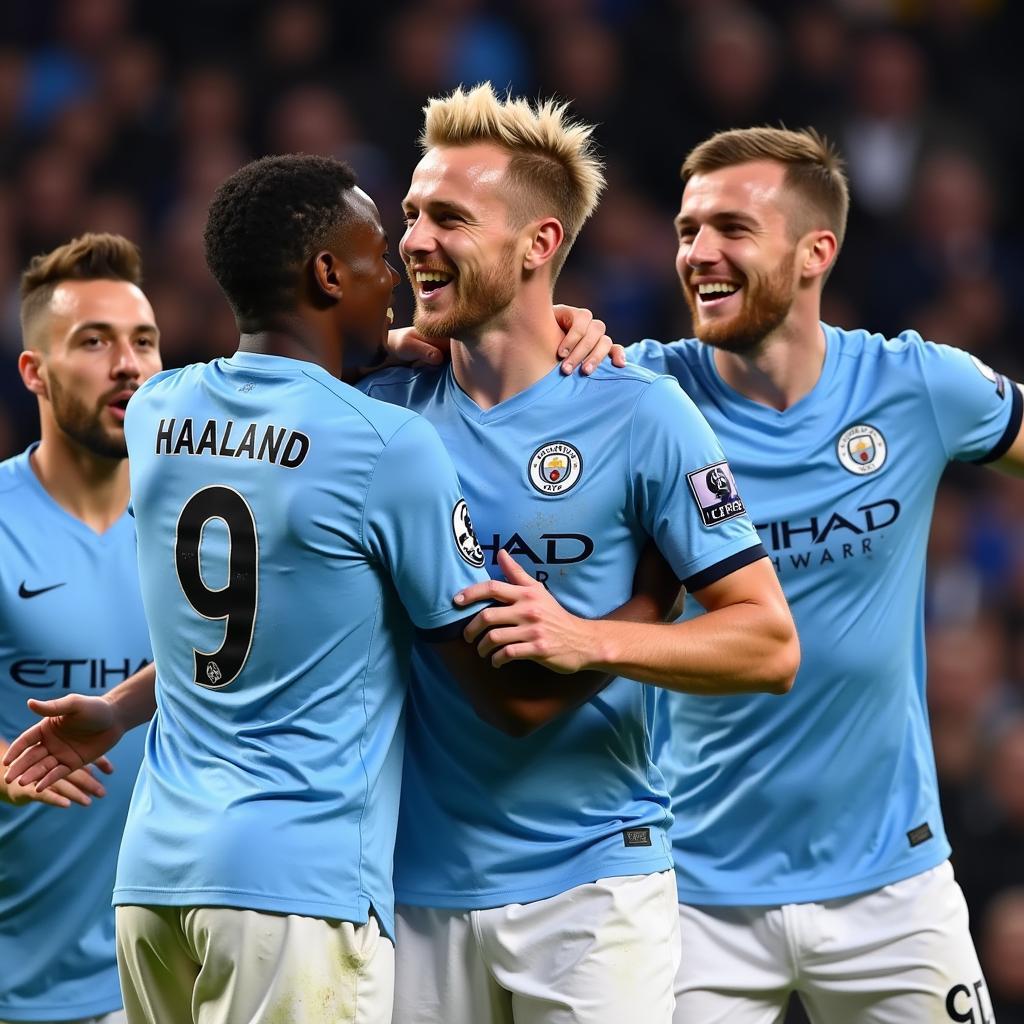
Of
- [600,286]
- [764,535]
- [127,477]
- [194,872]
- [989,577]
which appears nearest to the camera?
[194,872]

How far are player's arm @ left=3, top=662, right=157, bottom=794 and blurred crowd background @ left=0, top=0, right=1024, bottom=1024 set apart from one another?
4965mm

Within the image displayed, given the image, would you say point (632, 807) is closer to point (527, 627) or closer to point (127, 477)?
point (527, 627)

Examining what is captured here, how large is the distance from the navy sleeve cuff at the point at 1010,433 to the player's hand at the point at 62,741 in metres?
2.27

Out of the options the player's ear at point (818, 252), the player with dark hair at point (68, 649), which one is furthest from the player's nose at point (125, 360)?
the player's ear at point (818, 252)

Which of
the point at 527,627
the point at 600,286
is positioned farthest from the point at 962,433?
the point at 600,286

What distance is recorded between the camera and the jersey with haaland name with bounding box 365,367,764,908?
3.43 meters

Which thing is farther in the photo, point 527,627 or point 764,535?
point 764,535

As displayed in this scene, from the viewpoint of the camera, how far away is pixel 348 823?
122 inches

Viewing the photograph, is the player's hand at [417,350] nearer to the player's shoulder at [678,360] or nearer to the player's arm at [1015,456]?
the player's shoulder at [678,360]

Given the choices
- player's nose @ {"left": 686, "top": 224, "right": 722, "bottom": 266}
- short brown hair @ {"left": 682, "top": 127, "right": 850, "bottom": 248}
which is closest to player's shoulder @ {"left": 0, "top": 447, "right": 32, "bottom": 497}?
player's nose @ {"left": 686, "top": 224, "right": 722, "bottom": 266}

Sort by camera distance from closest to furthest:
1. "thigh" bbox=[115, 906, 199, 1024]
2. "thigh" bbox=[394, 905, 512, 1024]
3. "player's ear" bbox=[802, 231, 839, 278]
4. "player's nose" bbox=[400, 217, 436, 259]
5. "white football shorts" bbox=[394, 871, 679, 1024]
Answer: "thigh" bbox=[115, 906, 199, 1024], "white football shorts" bbox=[394, 871, 679, 1024], "thigh" bbox=[394, 905, 512, 1024], "player's nose" bbox=[400, 217, 436, 259], "player's ear" bbox=[802, 231, 839, 278]

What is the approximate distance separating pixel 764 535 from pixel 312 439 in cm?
148

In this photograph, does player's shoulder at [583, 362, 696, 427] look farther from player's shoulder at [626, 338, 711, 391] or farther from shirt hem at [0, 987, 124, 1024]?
shirt hem at [0, 987, 124, 1024]

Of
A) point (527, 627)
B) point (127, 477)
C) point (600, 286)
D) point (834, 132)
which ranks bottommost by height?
point (527, 627)
